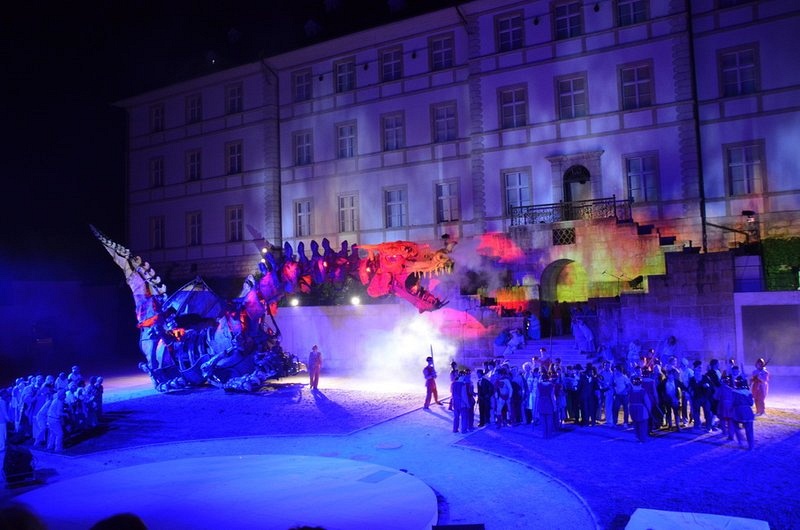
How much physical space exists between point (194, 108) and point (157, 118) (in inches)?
119

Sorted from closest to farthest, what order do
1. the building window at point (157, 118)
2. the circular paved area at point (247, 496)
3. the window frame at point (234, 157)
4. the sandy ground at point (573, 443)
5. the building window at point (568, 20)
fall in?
the circular paved area at point (247, 496), the sandy ground at point (573, 443), the building window at point (568, 20), the window frame at point (234, 157), the building window at point (157, 118)

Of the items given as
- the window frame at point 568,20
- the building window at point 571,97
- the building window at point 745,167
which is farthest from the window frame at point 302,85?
the building window at point 745,167

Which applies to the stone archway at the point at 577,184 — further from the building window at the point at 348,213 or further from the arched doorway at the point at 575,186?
the building window at the point at 348,213

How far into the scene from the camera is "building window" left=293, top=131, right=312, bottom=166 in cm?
3133

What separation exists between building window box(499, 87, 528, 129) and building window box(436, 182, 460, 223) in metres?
3.65

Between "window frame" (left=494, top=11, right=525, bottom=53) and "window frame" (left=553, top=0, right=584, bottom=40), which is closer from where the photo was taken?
"window frame" (left=553, top=0, right=584, bottom=40)

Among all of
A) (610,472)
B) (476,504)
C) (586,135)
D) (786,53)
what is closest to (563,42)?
(586,135)

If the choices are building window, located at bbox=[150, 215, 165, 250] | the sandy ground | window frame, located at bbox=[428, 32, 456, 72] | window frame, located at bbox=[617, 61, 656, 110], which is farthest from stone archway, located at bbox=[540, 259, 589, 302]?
building window, located at bbox=[150, 215, 165, 250]

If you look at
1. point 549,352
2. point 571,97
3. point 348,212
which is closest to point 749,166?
point 571,97

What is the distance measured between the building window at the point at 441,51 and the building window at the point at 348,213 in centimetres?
758

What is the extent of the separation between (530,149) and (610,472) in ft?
59.0

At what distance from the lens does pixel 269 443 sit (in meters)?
12.8

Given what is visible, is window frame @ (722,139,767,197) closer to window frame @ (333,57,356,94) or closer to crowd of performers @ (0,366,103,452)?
window frame @ (333,57,356,94)

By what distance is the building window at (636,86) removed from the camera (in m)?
23.6
